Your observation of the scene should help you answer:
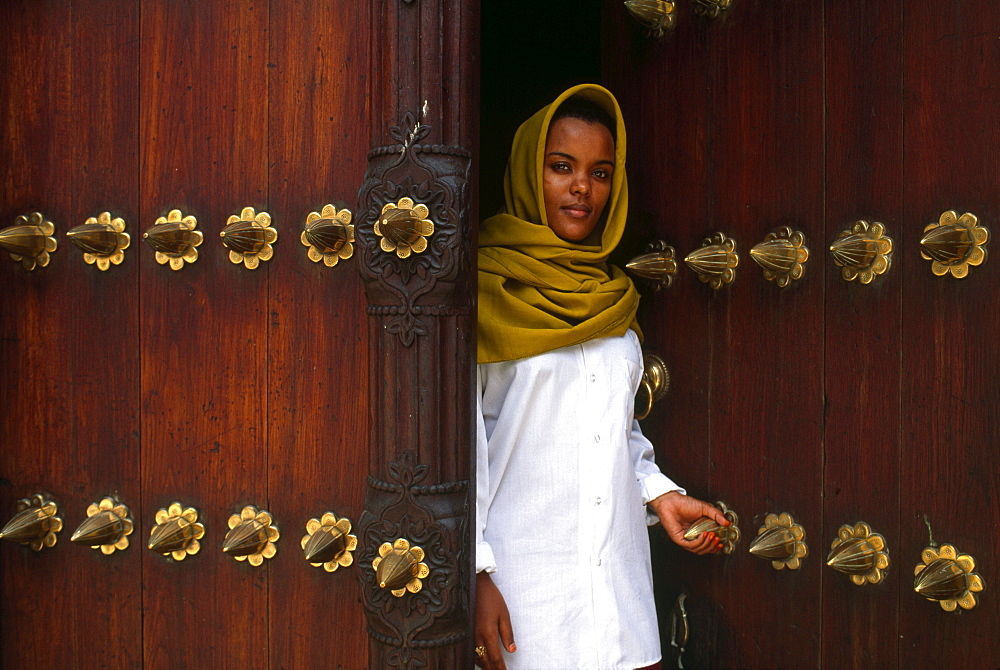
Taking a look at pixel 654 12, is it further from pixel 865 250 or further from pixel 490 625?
pixel 490 625

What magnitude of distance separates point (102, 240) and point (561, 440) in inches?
29.6

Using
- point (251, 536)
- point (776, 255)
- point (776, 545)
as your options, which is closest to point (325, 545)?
point (251, 536)

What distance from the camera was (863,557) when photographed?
1.02 meters

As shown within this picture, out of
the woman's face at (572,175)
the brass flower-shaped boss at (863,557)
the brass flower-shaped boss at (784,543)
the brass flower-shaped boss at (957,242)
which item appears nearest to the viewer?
the brass flower-shaped boss at (957,242)

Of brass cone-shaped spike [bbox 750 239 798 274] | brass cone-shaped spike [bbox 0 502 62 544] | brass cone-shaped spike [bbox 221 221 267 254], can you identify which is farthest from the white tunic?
brass cone-shaped spike [bbox 0 502 62 544]

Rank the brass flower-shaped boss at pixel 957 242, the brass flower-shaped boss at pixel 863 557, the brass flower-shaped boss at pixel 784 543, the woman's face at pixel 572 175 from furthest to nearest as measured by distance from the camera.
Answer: the woman's face at pixel 572 175 < the brass flower-shaped boss at pixel 784 543 < the brass flower-shaped boss at pixel 863 557 < the brass flower-shaped boss at pixel 957 242

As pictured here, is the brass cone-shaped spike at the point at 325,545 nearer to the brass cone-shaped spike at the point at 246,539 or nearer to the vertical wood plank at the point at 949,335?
the brass cone-shaped spike at the point at 246,539

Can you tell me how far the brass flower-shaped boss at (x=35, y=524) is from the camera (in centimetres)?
111

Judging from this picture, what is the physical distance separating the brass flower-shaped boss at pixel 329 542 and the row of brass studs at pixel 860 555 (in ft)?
1.78

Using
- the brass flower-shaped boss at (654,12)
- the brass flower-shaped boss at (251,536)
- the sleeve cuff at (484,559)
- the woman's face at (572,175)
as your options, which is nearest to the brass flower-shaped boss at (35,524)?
the brass flower-shaped boss at (251,536)

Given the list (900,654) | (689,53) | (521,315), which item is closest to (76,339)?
(521,315)

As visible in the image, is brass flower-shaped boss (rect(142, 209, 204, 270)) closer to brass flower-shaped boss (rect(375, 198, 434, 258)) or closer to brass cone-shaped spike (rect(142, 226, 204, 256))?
brass cone-shaped spike (rect(142, 226, 204, 256))

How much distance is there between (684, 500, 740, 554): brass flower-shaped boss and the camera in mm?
1205

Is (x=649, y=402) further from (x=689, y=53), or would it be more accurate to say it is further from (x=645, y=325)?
(x=689, y=53)
